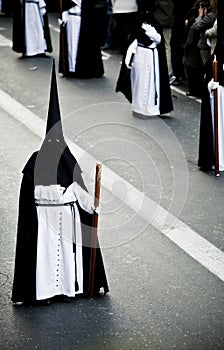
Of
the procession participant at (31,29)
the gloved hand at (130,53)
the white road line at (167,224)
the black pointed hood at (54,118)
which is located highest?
the black pointed hood at (54,118)

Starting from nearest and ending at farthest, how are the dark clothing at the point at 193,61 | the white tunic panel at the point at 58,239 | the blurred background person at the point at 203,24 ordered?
the white tunic panel at the point at 58,239
the blurred background person at the point at 203,24
the dark clothing at the point at 193,61

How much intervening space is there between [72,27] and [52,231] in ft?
27.8

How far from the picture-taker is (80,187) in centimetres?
691

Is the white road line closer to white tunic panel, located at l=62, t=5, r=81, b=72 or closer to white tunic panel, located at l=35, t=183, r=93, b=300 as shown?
white tunic panel, located at l=35, t=183, r=93, b=300

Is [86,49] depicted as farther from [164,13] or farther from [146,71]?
[146,71]

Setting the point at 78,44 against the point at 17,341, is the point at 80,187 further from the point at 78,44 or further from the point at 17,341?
the point at 78,44

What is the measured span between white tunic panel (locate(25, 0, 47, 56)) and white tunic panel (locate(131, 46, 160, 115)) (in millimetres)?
3974

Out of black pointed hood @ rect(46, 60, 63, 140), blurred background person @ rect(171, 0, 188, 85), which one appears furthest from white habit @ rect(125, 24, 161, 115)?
black pointed hood @ rect(46, 60, 63, 140)

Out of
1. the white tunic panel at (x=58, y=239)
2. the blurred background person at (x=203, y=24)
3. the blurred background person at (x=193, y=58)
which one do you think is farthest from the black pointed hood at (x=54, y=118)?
the blurred background person at (x=193, y=58)

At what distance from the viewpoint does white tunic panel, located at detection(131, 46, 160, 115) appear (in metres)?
12.3

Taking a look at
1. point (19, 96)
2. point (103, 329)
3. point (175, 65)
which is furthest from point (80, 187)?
point (175, 65)

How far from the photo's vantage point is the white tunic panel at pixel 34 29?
15.9 metres

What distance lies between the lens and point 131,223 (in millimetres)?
8812

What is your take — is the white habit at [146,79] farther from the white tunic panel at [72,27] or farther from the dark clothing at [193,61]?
the white tunic panel at [72,27]
